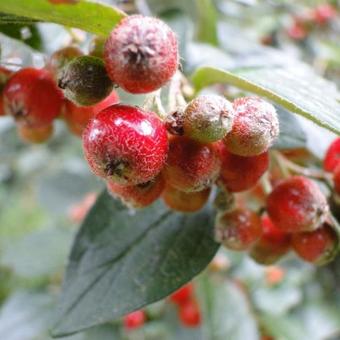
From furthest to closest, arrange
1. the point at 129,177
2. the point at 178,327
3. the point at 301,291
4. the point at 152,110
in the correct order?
the point at 301,291 → the point at 178,327 → the point at 152,110 → the point at 129,177

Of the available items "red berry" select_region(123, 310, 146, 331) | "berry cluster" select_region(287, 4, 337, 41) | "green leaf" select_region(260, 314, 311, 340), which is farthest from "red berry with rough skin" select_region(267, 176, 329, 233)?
"berry cluster" select_region(287, 4, 337, 41)

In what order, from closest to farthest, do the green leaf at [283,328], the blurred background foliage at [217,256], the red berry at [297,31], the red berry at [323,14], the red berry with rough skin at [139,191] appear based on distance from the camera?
the red berry with rough skin at [139,191] → the blurred background foliage at [217,256] → the green leaf at [283,328] → the red berry at [323,14] → the red berry at [297,31]

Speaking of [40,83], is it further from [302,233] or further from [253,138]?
[302,233]

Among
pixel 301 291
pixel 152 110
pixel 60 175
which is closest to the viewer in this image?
pixel 152 110

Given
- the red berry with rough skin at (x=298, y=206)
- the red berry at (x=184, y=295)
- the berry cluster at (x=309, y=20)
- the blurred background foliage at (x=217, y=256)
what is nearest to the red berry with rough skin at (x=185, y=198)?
the red berry with rough skin at (x=298, y=206)

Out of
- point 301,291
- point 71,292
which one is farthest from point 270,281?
point 71,292

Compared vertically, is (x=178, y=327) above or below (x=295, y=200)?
below

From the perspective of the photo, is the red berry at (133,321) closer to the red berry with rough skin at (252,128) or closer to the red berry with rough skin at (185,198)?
the red berry with rough skin at (185,198)
